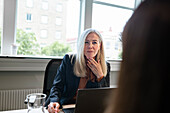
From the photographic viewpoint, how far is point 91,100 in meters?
0.72

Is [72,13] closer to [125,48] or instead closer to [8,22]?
[8,22]

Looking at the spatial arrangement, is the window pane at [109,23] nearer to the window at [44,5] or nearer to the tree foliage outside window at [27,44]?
the window at [44,5]

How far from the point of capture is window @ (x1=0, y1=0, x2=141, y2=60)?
2182mm

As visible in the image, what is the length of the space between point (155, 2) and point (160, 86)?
0.46ft

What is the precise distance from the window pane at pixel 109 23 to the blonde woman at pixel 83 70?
1.20 meters

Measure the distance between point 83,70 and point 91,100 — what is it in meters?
0.75

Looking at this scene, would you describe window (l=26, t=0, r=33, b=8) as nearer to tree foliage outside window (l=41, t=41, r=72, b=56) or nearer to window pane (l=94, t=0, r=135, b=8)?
tree foliage outside window (l=41, t=41, r=72, b=56)

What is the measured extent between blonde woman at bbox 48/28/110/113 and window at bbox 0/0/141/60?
3.18 ft

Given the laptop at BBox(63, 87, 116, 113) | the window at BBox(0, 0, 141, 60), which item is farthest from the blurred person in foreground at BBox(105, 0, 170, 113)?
the window at BBox(0, 0, 141, 60)

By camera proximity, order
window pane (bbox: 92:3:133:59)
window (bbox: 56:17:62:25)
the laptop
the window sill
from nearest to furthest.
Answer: the laptop < the window sill < window (bbox: 56:17:62:25) < window pane (bbox: 92:3:133:59)

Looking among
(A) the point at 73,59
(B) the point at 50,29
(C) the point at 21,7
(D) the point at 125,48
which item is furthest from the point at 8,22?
(D) the point at 125,48

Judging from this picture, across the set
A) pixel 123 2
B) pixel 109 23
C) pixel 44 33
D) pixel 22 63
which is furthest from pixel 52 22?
pixel 123 2

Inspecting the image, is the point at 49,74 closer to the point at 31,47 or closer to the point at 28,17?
the point at 31,47

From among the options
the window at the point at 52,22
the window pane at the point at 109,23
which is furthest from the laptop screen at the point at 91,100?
the window pane at the point at 109,23
